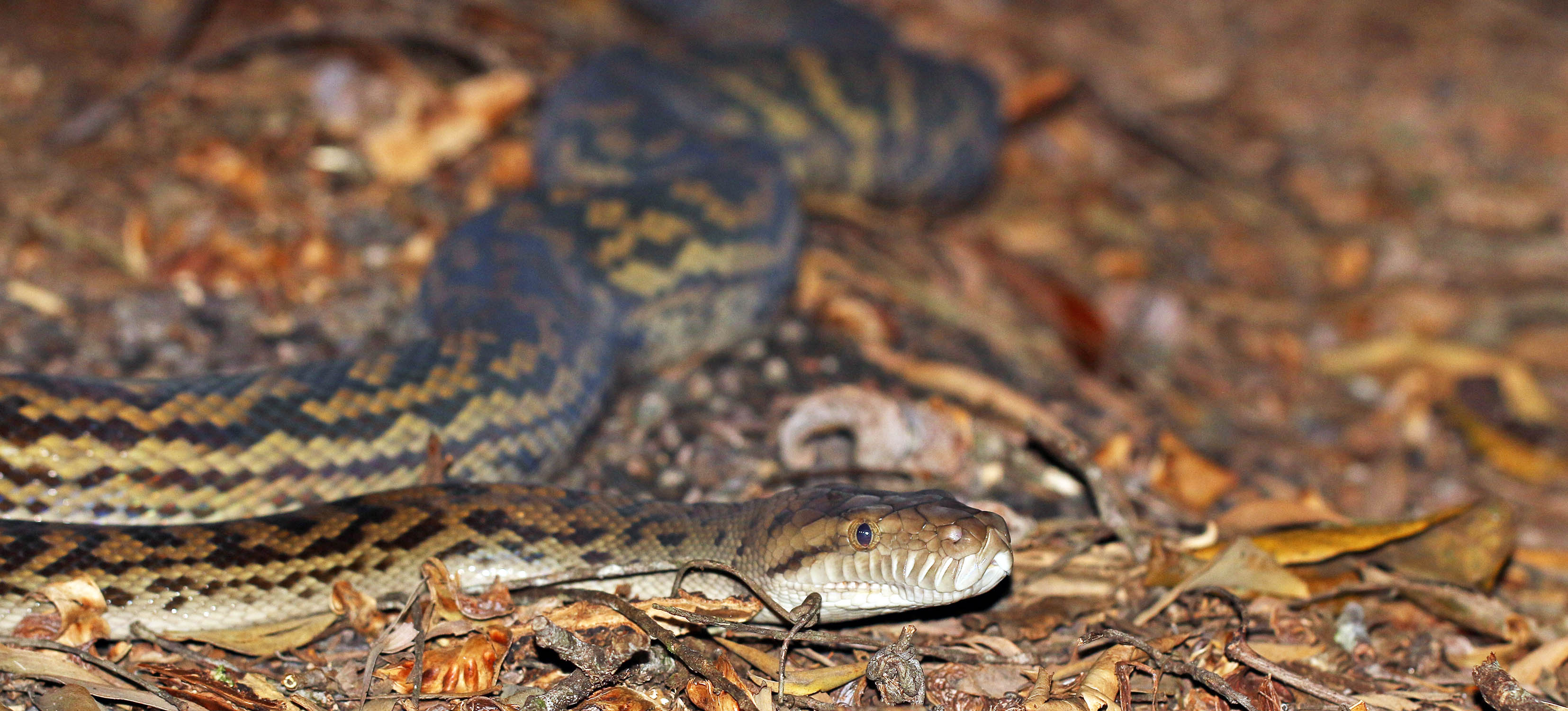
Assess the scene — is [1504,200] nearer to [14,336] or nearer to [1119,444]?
[1119,444]

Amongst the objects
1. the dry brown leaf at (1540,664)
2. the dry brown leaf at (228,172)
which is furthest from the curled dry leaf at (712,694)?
the dry brown leaf at (228,172)

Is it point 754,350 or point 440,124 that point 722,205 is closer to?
point 754,350

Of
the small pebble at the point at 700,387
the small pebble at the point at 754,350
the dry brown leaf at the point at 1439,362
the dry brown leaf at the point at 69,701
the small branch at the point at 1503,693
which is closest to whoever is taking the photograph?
the dry brown leaf at the point at 69,701

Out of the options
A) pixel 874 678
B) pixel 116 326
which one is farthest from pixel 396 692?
pixel 116 326

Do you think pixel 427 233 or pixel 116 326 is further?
pixel 427 233

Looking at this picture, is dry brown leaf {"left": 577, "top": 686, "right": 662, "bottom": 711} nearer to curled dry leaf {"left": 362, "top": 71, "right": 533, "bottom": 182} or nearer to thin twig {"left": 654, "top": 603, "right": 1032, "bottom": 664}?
thin twig {"left": 654, "top": 603, "right": 1032, "bottom": 664}

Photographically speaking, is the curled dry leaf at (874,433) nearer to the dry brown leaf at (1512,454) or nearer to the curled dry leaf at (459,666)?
the curled dry leaf at (459,666)
